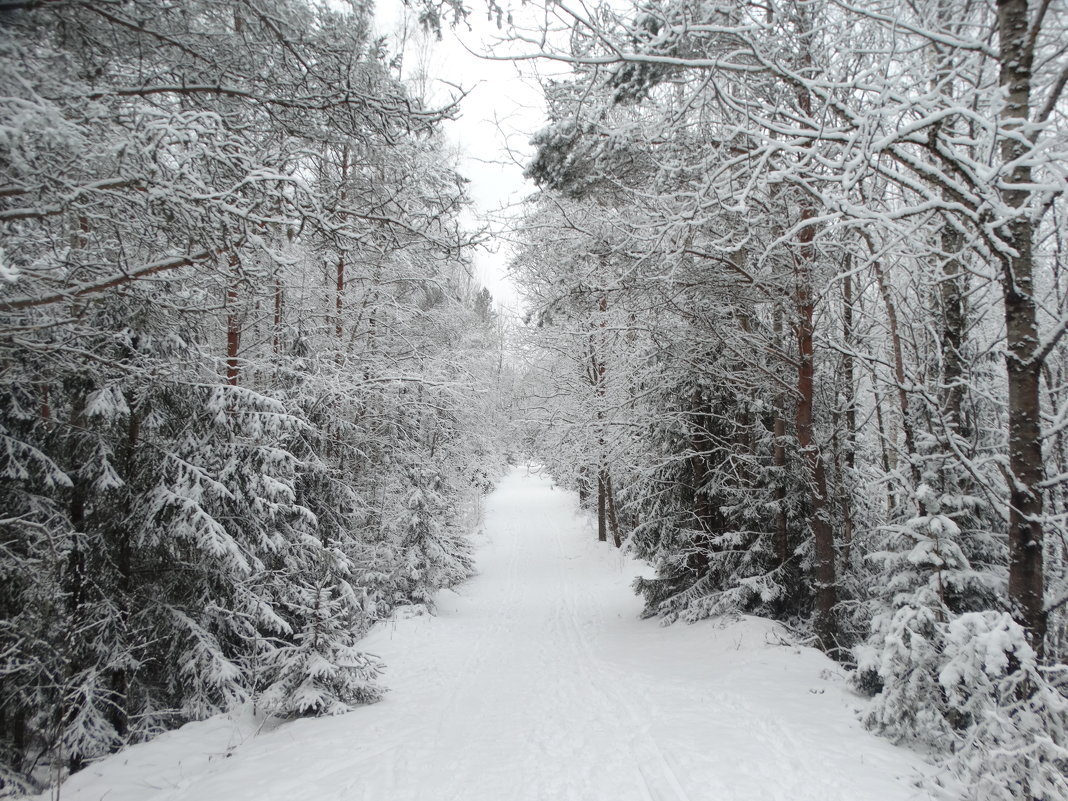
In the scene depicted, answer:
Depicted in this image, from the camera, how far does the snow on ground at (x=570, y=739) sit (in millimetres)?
4402

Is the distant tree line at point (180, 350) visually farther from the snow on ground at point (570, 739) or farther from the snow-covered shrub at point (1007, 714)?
the snow-covered shrub at point (1007, 714)

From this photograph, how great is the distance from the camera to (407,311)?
1215cm

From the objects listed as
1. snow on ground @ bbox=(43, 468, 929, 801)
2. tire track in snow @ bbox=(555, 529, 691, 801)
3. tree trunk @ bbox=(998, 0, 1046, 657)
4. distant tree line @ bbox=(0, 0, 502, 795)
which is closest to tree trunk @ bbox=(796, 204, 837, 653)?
snow on ground @ bbox=(43, 468, 929, 801)

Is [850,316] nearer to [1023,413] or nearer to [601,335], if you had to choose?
[1023,413]

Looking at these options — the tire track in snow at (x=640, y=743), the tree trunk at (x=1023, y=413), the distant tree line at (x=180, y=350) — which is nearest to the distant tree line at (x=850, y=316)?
the tree trunk at (x=1023, y=413)

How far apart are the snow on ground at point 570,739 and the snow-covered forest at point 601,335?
30 cm

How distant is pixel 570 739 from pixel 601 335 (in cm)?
725

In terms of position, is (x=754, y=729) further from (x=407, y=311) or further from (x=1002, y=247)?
(x=407, y=311)

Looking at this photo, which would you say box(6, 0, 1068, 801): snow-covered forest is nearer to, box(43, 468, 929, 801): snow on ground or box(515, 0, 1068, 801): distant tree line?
box(515, 0, 1068, 801): distant tree line

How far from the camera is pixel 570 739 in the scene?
5504 millimetres

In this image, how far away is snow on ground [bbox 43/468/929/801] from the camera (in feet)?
14.4

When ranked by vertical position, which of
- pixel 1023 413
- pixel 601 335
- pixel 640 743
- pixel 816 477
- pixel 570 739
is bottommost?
pixel 570 739

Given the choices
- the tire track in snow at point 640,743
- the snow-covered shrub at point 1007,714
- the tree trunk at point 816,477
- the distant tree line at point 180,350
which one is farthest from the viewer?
the tree trunk at point 816,477

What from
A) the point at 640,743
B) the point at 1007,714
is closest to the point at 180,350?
the point at 640,743
